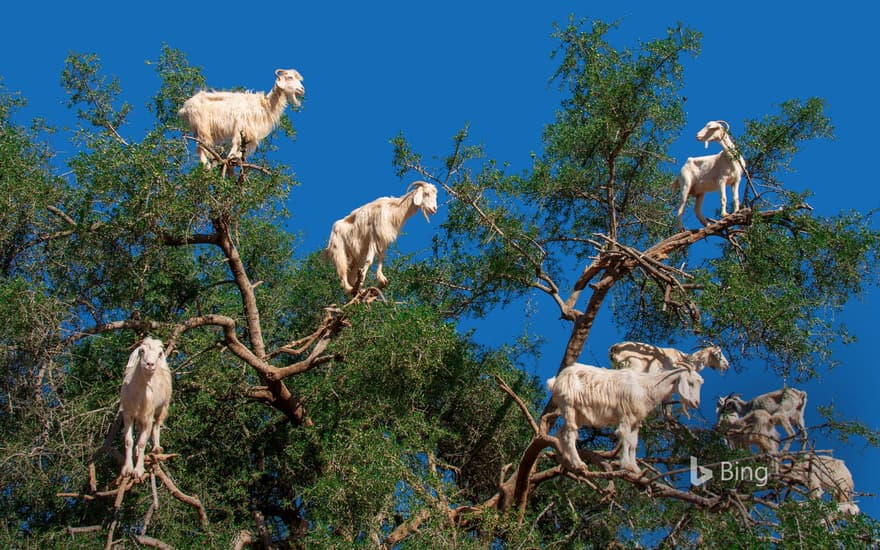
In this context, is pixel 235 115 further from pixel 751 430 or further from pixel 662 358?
pixel 751 430

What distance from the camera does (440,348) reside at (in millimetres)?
12953

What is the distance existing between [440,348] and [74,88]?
19.1 feet

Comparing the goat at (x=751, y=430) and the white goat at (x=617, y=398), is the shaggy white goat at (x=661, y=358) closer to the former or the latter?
the goat at (x=751, y=430)

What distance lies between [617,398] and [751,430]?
2154 millimetres

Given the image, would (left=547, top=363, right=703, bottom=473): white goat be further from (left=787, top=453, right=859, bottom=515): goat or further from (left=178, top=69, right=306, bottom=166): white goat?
(left=178, top=69, right=306, bottom=166): white goat

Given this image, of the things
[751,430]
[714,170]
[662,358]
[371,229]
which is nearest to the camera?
[662,358]

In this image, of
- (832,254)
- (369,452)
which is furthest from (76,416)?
(832,254)

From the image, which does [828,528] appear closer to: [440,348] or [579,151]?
[440,348]

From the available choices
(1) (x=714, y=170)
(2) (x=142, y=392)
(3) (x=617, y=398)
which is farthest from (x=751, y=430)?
(2) (x=142, y=392)

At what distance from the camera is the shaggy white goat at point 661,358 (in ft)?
40.7

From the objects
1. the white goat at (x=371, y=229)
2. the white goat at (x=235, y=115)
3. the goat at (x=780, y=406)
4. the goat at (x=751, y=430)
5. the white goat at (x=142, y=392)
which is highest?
the white goat at (x=235, y=115)

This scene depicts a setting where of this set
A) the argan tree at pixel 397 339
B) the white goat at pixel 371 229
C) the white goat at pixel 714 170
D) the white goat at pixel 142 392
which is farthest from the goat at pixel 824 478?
the white goat at pixel 142 392

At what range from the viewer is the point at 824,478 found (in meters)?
12.3

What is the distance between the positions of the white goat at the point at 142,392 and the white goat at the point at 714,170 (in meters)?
6.59
